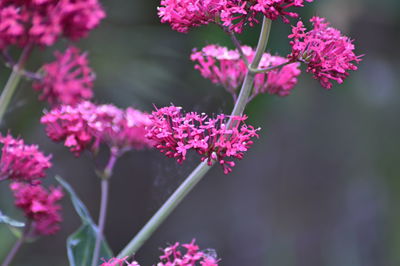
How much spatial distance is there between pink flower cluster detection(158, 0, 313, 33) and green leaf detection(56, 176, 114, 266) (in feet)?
1.24

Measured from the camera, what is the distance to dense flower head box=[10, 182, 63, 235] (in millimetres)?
1088

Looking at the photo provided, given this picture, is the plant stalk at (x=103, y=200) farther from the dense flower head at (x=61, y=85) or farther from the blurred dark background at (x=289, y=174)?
the blurred dark background at (x=289, y=174)

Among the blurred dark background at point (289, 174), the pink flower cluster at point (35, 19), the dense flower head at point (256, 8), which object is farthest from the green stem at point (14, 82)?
the blurred dark background at point (289, 174)

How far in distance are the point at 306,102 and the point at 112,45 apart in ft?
4.79

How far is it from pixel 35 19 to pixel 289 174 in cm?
297

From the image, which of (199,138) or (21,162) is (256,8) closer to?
(199,138)

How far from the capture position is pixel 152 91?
270 centimetres

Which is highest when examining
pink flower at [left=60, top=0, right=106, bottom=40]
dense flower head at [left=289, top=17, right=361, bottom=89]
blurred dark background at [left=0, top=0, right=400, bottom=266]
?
dense flower head at [left=289, top=17, right=361, bottom=89]

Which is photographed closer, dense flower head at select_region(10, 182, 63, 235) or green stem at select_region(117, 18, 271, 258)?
green stem at select_region(117, 18, 271, 258)

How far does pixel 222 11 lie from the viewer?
84cm

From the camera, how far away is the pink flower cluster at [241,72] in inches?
42.3

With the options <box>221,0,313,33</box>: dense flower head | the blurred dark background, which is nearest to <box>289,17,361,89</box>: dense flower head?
<box>221,0,313,33</box>: dense flower head

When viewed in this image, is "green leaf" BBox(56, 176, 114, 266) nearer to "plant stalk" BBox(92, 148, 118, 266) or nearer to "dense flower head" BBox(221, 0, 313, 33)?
"plant stalk" BBox(92, 148, 118, 266)

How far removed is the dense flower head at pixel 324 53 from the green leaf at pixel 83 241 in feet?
1.62
